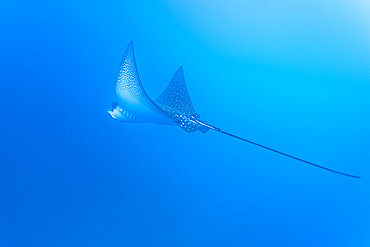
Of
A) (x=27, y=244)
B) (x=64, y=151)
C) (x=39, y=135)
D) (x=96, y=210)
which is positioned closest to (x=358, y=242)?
(x=96, y=210)

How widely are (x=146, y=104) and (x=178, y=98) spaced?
2.04 feet

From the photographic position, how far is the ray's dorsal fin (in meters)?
3.72

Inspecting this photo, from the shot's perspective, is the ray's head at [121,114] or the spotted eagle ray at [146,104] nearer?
the spotted eagle ray at [146,104]

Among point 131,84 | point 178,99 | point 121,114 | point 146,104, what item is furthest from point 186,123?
point 121,114

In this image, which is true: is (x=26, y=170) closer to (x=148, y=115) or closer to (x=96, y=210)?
(x=96, y=210)

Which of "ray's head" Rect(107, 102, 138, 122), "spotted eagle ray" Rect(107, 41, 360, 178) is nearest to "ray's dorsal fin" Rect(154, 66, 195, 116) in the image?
"spotted eagle ray" Rect(107, 41, 360, 178)

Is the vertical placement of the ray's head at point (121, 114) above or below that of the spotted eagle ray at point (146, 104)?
below

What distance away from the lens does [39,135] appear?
860 centimetres

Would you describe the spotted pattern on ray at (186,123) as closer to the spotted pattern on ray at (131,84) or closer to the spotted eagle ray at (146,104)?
the spotted eagle ray at (146,104)

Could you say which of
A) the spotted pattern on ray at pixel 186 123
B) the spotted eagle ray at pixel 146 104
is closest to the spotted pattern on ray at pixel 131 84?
the spotted eagle ray at pixel 146 104

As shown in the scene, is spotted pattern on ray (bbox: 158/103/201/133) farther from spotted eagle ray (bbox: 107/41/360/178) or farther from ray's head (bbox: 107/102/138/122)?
ray's head (bbox: 107/102/138/122)

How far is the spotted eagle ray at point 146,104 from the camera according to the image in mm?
3168

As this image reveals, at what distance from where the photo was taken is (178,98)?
3.76m

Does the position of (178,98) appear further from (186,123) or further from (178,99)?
(186,123)
